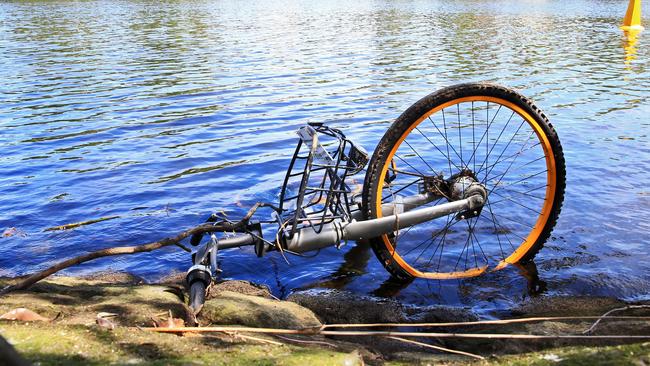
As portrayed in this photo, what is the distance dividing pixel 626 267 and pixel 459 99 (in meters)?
2.04

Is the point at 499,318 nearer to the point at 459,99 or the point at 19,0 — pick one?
the point at 459,99

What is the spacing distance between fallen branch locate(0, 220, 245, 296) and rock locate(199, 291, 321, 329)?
0.47m

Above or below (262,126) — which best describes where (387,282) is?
above

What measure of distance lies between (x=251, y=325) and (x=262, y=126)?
7.06 meters

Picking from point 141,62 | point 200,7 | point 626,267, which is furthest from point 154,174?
point 200,7

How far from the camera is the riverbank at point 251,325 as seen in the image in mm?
2559

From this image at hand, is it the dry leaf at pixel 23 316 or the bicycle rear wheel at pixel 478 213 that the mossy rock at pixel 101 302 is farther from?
the bicycle rear wheel at pixel 478 213

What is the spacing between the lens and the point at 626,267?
498 centimetres

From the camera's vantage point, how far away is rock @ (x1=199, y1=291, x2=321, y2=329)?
3.66m

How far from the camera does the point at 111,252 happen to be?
3.84 m

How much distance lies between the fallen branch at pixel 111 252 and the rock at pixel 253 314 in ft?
1.56

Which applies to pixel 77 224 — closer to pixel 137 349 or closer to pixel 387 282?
pixel 387 282


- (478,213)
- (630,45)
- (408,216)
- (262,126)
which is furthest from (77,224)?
(630,45)

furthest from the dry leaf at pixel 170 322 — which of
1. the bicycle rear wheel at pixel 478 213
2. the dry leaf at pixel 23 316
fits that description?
the bicycle rear wheel at pixel 478 213
